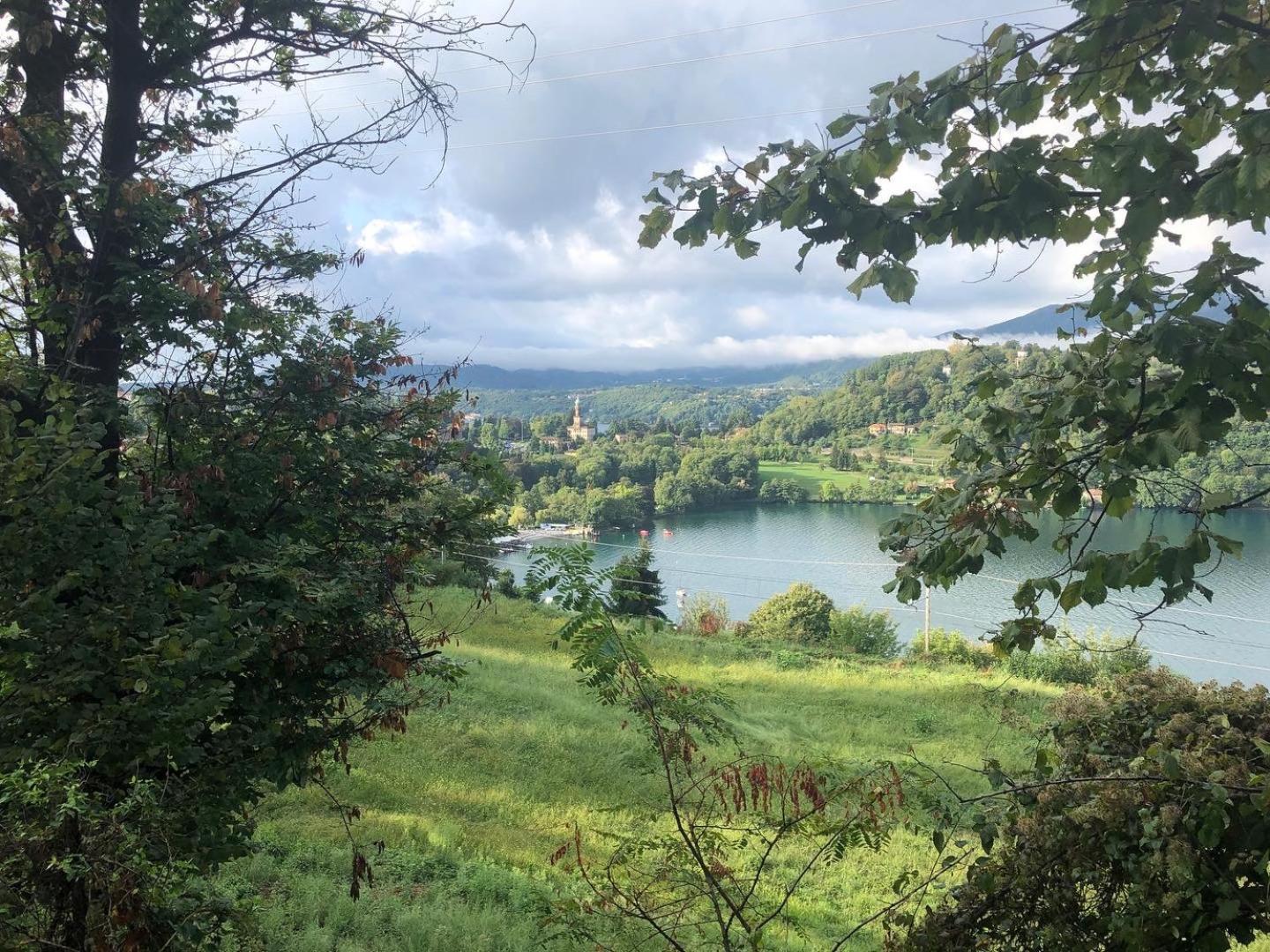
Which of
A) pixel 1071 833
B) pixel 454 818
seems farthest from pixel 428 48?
pixel 454 818

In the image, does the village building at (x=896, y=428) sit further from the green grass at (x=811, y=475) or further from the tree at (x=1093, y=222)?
the tree at (x=1093, y=222)

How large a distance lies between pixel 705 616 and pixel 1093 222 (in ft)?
87.0

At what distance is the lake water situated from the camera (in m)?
27.0

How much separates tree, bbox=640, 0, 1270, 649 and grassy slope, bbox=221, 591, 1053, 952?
2.85 meters

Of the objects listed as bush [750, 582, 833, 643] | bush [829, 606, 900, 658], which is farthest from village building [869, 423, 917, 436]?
bush [829, 606, 900, 658]

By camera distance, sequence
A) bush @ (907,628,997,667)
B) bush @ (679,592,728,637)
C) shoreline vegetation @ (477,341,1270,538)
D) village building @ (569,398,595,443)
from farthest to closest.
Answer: village building @ (569,398,595,443)
bush @ (679,592,728,637)
bush @ (907,628,997,667)
shoreline vegetation @ (477,341,1270,538)

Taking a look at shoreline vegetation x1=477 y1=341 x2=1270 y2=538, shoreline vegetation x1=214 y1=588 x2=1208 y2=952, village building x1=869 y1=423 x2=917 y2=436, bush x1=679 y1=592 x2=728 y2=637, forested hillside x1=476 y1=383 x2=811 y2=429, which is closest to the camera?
shoreline vegetation x1=477 y1=341 x2=1270 y2=538

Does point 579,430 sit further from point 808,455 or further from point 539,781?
point 808,455

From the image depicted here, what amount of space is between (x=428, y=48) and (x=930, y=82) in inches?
139

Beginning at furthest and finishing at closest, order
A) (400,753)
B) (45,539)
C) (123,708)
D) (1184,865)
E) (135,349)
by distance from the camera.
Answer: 1. (400,753)
2. (135,349)
3. (45,539)
4. (123,708)
5. (1184,865)

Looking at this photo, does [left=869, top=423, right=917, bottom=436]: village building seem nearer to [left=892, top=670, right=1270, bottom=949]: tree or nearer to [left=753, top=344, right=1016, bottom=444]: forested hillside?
[left=753, top=344, right=1016, bottom=444]: forested hillside

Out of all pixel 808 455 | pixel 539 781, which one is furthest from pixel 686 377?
pixel 539 781

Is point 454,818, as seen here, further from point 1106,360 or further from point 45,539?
point 1106,360

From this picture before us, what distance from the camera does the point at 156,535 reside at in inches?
98.3
